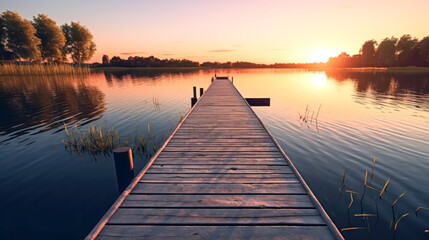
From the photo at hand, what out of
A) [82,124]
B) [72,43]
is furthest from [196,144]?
[72,43]

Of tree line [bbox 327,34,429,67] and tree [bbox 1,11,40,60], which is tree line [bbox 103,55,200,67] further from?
tree line [bbox 327,34,429,67]

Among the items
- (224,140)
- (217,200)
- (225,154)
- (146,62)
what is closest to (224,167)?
(225,154)

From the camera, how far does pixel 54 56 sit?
5094 centimetres

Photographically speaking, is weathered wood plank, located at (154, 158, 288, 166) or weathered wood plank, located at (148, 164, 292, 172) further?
weathered wood plank, located at (154, 158, 288, 166)

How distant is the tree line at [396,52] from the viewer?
67.1 metres

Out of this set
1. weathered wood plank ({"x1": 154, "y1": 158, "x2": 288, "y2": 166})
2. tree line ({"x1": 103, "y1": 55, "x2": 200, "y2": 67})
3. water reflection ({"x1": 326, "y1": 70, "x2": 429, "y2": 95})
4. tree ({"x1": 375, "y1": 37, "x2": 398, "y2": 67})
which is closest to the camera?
weathered wood plank ({"x1": 154, "y1": 158, "x2": 288, "y2": 166})

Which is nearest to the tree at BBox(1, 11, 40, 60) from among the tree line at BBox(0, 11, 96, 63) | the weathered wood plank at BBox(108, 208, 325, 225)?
the tree line at BBox(0, 11, 96, 63)

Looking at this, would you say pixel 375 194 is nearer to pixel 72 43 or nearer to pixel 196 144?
pixel 196 144

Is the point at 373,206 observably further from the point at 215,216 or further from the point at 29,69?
the point at 29,69

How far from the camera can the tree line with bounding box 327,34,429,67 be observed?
6706cm

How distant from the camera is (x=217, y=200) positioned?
2887mm

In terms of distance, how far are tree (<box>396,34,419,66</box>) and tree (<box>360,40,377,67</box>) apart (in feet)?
26.8

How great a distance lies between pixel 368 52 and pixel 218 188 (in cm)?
10871

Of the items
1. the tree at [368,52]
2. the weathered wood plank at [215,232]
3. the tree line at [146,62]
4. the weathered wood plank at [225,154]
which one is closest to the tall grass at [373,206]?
the weathered wood plank at [225,154]
